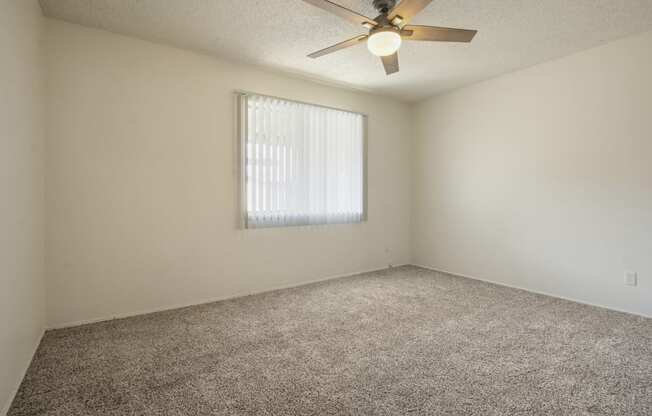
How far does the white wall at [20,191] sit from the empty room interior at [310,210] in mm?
24

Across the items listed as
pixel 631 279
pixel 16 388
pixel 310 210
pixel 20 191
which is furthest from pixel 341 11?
pixel 631 279

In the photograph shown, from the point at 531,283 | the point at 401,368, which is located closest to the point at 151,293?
the point at 401,368

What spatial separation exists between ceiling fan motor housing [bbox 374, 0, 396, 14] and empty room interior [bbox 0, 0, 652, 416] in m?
0.06

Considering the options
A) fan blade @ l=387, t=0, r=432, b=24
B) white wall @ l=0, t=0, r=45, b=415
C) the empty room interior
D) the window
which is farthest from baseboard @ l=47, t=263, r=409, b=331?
fan blade @ l=387, t=0, r=432, b=24

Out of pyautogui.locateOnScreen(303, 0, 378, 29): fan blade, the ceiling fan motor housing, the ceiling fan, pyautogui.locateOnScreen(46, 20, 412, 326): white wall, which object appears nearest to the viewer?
pyautogui.locateOnScreen(303, 0, 378, 29): fan blade

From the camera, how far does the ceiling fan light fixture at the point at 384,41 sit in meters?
2.26

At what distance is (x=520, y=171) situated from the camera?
12.8 ft

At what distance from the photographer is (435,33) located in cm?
232

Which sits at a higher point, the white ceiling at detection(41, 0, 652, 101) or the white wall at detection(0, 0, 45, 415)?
the white ceiling at detection(41, 0, 652, 101)

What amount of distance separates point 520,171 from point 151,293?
13.7 ft

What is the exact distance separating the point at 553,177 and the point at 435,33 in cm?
229

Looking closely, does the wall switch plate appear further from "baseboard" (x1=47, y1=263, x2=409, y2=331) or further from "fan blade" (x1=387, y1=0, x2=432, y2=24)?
"fan blade" (x1=387, y1=0, x2=432, y2=24)

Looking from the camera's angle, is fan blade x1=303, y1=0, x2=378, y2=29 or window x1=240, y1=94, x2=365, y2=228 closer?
fan blade x1=303, y1=0, x2=378, y2=29

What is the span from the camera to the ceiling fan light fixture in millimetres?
2257
